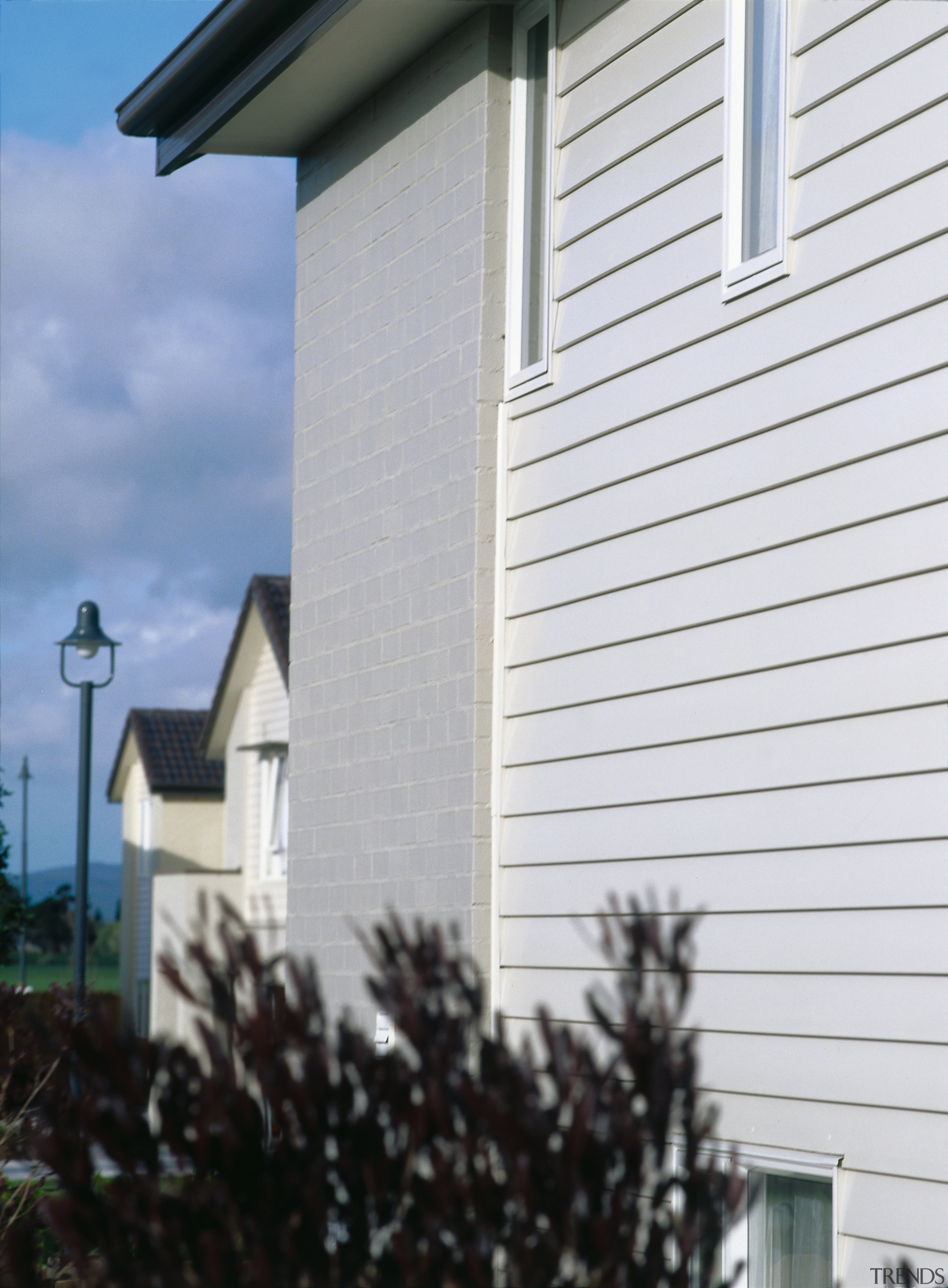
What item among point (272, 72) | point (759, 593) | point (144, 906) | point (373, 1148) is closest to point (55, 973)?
point (144, 906)

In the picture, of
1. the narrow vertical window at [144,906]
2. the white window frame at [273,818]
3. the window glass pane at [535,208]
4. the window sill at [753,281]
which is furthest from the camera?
the narrow vertical window at [144,906]

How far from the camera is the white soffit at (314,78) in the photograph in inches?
288

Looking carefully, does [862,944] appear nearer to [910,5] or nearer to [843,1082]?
[843,1082]

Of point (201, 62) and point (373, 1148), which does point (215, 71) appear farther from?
point (373, 1148)

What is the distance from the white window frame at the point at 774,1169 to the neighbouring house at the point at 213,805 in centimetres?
1618

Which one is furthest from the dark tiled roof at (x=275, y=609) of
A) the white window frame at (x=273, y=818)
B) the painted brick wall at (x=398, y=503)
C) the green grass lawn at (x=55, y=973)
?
the green grass lawn at (x=55, y=973)

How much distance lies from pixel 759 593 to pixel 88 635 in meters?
9.80

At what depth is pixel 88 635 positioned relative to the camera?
14195 mm

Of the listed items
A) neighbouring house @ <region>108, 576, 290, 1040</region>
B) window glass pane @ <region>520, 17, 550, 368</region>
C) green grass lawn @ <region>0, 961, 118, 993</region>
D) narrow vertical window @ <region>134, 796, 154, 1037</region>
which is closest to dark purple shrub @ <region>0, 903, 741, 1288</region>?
window glass pane @ <region>520, 17, 550, 368</region>

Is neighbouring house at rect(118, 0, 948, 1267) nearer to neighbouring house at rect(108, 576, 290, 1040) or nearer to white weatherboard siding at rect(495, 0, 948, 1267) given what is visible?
white weatherboard siding at rect(495, 0, 948, 1267)

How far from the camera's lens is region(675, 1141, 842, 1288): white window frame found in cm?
488

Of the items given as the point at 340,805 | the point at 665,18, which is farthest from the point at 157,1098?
the point at 340,805

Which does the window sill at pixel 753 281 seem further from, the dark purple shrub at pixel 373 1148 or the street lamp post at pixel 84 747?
the street lamp post at pixel 84 747

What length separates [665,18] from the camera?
242 inches
